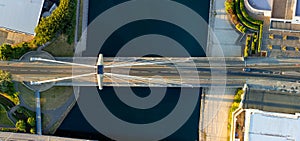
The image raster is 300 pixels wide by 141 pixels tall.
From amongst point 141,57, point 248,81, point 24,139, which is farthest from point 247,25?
point 24,139

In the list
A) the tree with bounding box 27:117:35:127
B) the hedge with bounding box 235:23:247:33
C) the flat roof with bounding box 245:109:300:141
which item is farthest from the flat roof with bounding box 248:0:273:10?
the tree with bounding box 27:117:35:127

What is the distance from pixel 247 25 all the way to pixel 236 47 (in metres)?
3.58

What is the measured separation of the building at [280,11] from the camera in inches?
1993

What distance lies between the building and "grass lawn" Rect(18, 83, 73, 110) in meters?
30.4

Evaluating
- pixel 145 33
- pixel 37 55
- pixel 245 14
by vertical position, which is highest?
pixel 245 14

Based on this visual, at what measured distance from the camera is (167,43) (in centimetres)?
5475

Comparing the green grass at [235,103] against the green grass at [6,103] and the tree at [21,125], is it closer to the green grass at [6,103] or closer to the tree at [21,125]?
the tree at [21,125]

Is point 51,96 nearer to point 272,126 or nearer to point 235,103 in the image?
point 235,103

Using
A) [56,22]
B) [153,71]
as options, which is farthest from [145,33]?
[56,22]

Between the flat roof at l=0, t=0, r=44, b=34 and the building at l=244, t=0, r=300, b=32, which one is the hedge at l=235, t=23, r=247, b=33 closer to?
the building at l=244, t=0, r=300, b=32

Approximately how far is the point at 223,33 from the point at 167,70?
10.1 meters

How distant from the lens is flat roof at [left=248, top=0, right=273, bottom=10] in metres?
51.8

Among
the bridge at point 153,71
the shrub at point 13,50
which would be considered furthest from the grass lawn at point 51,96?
the shrub at point 13,50

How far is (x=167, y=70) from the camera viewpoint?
5322 centimetres
